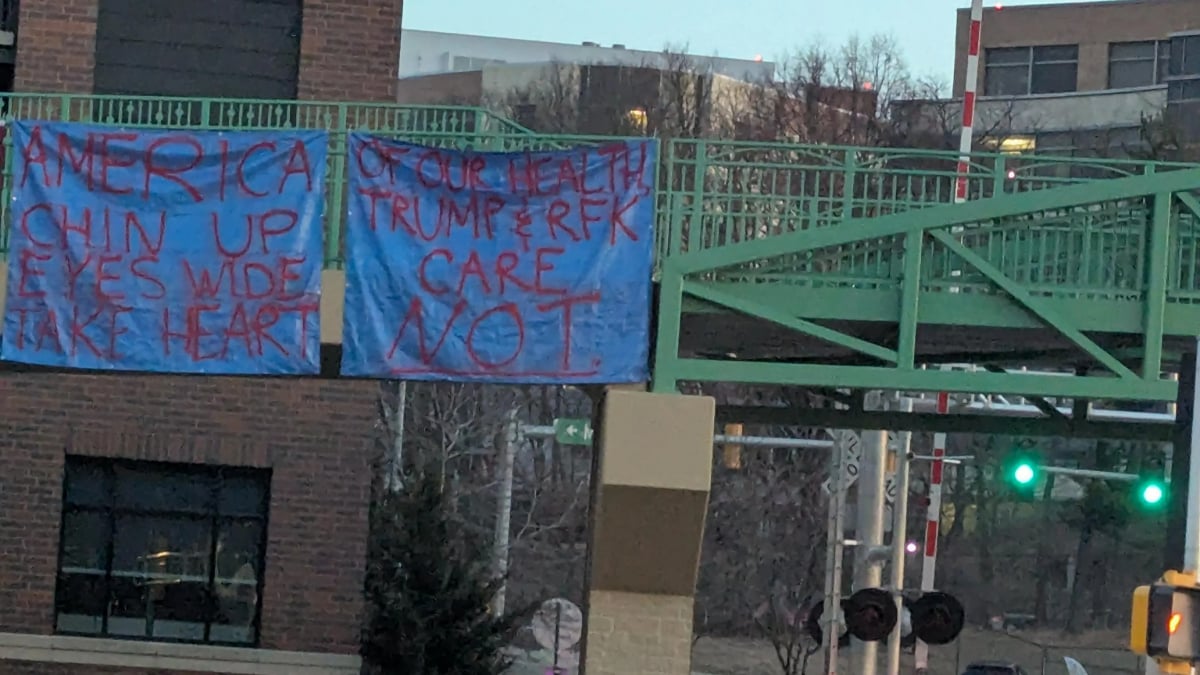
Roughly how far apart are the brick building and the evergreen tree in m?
2.59

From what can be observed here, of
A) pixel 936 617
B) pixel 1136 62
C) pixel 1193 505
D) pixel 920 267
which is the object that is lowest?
pixel 936 617

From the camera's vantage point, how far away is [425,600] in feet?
71.2

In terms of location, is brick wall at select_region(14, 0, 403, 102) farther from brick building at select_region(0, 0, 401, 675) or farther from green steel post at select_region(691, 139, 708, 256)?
green steel post at select_region(691, 139, 708, 256)

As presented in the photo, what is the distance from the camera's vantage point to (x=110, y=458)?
1838 centimetres

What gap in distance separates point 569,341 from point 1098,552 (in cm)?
4424

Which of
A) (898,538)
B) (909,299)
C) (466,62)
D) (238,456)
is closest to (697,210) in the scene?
(909,299)

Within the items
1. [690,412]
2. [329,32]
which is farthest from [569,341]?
[329,32]

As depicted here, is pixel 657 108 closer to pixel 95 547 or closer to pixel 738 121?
pixel 738 121

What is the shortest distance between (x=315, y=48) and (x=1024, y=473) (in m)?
9.56

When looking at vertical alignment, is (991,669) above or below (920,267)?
below

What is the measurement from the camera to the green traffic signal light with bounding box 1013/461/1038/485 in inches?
874

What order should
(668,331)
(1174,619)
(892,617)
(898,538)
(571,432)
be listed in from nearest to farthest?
(1174,619) < (668,331) < (892,617) < (571,432) < (898,538)

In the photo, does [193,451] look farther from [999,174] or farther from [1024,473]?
[1024,473]

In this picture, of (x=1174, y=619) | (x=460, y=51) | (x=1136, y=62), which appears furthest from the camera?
(x=460, y=51)
